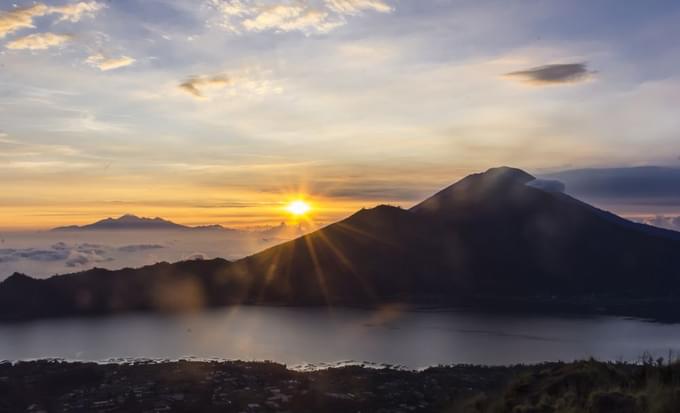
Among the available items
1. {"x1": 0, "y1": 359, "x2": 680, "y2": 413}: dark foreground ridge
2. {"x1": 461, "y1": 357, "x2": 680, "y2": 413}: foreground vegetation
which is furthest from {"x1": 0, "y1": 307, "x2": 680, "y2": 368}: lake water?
{"x1": 461, "y1": 357, "x2": 680, "y2": 413}: foreground vegetation

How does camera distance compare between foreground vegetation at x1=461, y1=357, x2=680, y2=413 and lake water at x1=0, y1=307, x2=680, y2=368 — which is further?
lake water at x1=0, y1=307, x2=680, y2=368

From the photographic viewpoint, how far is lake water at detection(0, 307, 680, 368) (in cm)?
10788

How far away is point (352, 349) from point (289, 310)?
7416cm

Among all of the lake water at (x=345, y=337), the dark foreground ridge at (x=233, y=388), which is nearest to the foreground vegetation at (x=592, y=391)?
the dark foreground ridge at (x=233, y=388)

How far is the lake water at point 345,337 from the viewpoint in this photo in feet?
354

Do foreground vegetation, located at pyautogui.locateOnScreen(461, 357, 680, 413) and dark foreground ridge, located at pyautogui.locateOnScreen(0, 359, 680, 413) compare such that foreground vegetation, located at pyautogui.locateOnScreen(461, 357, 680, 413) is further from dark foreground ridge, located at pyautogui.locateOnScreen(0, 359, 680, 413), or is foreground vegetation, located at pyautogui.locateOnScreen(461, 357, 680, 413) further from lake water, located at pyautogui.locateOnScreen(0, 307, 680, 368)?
lake water, located at pyautogui.locateOnScreen(0, 307, 680, 368)

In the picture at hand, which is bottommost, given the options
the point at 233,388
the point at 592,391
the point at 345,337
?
the point at 345,337

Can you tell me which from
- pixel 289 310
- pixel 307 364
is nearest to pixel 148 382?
pixel 307 364

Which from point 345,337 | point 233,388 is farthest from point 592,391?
point 345,337

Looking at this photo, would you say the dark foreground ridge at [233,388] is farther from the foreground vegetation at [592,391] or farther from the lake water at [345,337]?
the lake water at [345,337]

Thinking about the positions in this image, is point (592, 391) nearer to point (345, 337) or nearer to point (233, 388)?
point (233, 388)

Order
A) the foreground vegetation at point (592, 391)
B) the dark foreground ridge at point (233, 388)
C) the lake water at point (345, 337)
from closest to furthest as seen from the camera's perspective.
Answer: the foreground vegetation at point (592, 391), the dark foreground ridge at point (233, 388), the lake water at point (345, 337)

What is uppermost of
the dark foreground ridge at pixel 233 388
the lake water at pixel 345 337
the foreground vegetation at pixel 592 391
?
the foreground vegetation at pixel 592 391

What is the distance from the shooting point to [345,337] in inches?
5044
